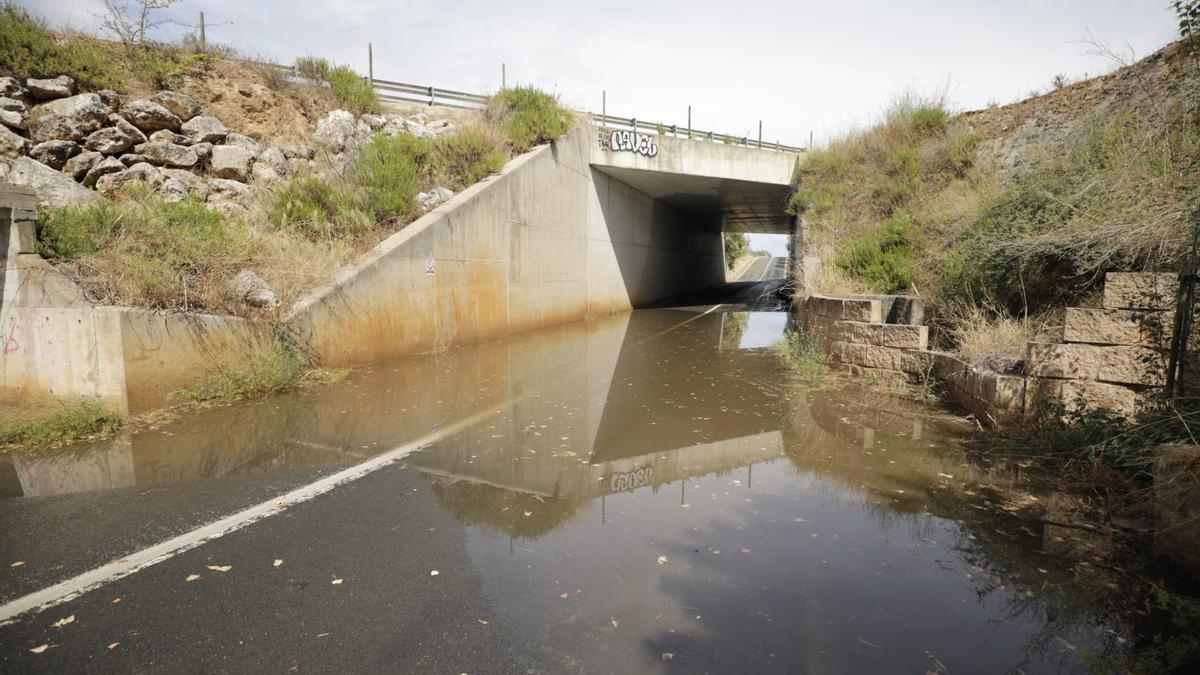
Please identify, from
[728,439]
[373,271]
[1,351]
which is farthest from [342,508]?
[373,271]

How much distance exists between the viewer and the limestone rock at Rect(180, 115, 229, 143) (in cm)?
1275

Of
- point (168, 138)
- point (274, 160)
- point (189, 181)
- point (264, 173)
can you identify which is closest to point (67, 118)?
point (168, 138)

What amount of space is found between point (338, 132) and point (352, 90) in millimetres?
2138

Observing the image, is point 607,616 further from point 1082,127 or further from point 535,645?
point 1082,127

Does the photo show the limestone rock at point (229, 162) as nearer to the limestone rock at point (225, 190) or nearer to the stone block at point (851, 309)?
the limestone rock at point (225, 190)

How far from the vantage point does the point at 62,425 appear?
573 cm

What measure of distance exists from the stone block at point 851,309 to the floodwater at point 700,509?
1.16m

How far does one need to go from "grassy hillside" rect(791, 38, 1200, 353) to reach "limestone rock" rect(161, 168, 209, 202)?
1294 centimetres

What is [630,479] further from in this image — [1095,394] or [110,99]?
[110,99]

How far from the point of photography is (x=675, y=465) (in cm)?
535

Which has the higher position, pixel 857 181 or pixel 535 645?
pixel 857 181

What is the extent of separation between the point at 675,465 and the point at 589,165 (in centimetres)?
1394

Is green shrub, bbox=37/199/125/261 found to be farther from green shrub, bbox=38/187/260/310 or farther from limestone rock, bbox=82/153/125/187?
limestone rock, bbox=82/153/125/187

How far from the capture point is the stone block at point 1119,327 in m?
4.75
